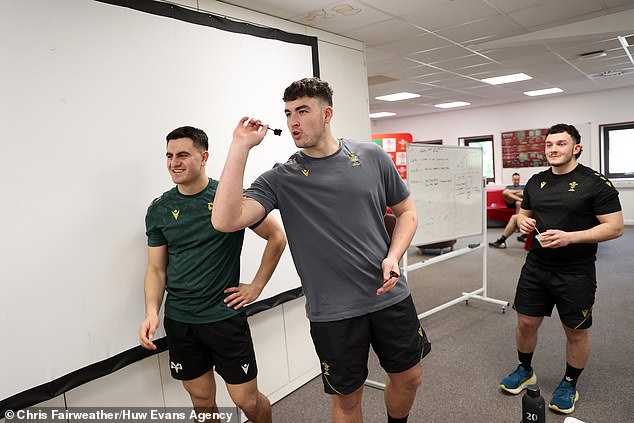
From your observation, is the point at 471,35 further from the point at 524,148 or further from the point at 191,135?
the point at 524,148

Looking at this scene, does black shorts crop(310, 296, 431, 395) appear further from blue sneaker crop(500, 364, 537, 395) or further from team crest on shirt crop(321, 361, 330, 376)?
blue sneaker crop(500, 364, 537, 395)

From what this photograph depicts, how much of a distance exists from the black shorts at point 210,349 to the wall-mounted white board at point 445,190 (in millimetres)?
2065

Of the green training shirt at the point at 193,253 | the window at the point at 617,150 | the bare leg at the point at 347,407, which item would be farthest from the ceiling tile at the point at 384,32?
the window at the point at 617,150

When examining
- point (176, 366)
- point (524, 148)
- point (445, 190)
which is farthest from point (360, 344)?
point (524, 148)

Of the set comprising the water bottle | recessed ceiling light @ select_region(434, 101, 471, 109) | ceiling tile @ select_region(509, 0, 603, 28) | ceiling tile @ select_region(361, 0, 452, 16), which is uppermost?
recessed ceiling light @ select_region(434, 101, 471, 109)

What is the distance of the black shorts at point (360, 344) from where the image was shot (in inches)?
64.5

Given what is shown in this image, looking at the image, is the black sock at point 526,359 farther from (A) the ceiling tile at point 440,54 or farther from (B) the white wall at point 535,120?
(B) the white wall at point 535,120

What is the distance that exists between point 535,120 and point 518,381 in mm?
8530

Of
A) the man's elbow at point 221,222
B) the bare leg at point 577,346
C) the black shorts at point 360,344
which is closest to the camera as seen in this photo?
the man's elbow at point 221,222

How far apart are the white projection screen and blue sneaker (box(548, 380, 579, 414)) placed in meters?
2.26

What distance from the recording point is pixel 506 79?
6.79 meters

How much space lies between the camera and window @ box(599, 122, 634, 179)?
8.83m

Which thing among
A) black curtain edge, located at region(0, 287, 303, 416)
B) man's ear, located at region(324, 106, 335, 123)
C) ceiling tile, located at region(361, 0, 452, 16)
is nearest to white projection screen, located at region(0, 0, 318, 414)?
black curtain edge, located at region(0, 287, 303, 416)

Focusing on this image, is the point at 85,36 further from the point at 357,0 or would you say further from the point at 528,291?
the point at 528,291
